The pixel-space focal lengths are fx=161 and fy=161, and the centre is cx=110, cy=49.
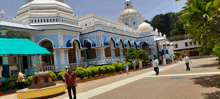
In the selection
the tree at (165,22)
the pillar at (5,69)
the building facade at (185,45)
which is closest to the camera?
the pillar at (5,69)

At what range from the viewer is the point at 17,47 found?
444 inches

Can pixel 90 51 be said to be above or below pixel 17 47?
below

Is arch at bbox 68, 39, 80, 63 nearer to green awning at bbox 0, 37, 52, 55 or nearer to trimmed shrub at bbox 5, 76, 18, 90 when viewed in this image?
green awning at bbox 0, 37, 52, 55

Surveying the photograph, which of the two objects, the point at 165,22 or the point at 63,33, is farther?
the point at 165,22

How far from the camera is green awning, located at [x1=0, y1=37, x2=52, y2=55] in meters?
10.5

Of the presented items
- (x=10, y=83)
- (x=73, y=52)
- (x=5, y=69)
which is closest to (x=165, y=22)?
(x=73, y=52)

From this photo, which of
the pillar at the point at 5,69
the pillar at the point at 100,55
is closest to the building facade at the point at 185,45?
the pillar at the point at 100,55

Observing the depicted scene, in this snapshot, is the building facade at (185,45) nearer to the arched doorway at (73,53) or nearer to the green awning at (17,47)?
the arched doorway at (73,53)

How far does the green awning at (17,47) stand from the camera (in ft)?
34.3

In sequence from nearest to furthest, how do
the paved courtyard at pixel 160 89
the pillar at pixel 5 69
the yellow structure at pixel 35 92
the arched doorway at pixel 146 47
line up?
the paved courtyard at pixel 160 89, the yellow structure at pixel 35 92, the pillar at pixel 5 69, the arched doorway at pixel 146 47

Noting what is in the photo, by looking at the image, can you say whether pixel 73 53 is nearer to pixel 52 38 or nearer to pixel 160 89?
pixel 52 38

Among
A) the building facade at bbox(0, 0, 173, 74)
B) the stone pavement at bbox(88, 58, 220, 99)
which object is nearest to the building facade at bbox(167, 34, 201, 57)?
the building facade at bbox(0, 0, 173, 74)

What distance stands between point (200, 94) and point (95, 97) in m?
4.44

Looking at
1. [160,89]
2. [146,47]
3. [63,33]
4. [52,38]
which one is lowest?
[160,89]
